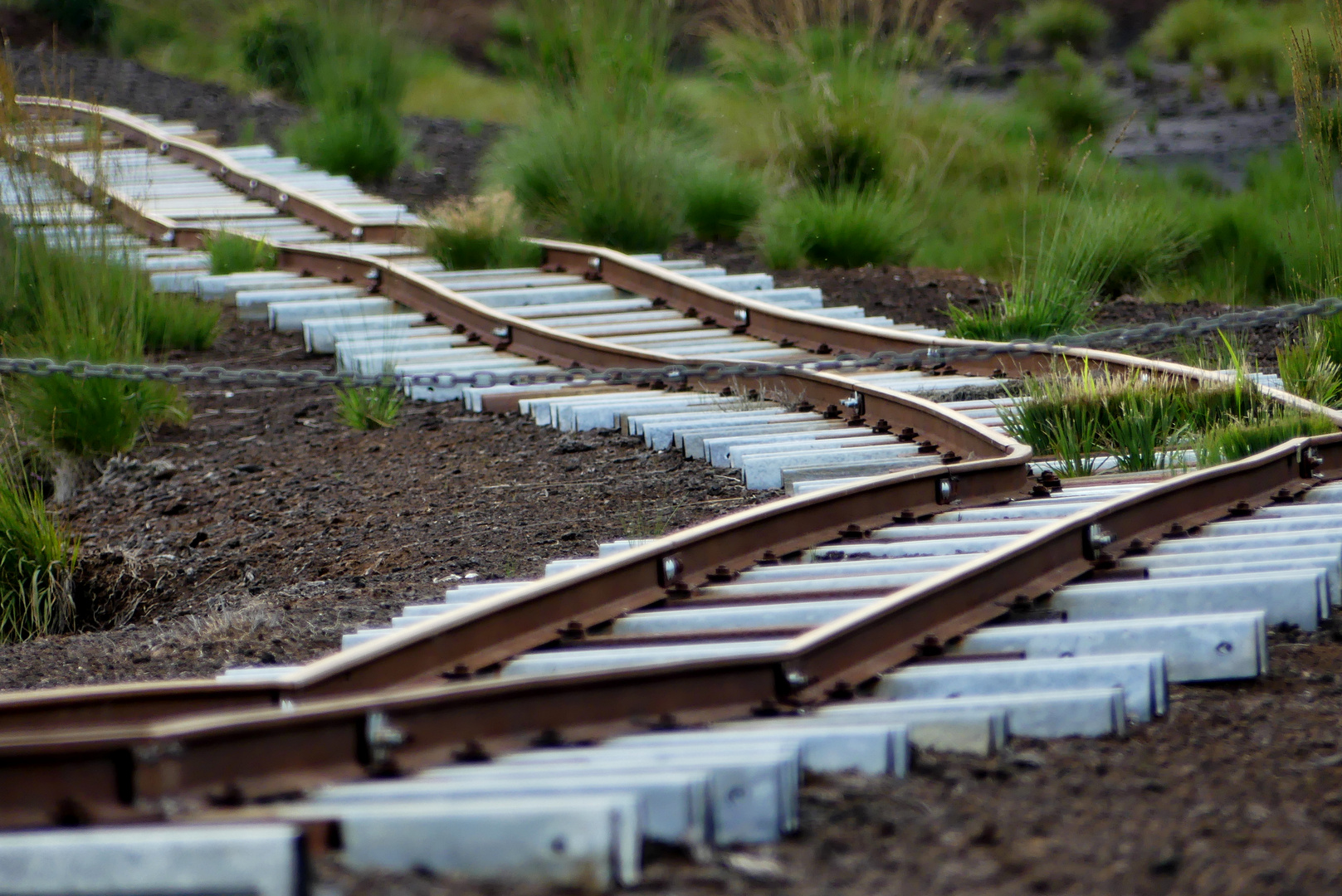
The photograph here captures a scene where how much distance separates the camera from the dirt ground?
450 cm

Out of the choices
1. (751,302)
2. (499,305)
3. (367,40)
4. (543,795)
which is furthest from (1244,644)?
(367,40)

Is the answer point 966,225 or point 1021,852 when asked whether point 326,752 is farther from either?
point 966,225

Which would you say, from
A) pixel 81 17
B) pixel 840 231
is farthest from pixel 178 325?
pixel 81 17

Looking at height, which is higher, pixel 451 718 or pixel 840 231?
pixel 840 231

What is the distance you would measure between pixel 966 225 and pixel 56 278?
24.7 ft

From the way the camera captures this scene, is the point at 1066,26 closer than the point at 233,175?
No

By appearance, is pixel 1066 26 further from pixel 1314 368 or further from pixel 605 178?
pixel 1314 368

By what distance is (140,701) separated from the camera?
2.98m

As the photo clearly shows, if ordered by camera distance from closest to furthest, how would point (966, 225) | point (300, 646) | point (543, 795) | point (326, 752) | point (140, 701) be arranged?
1. point (543, 795)
2. point (326, 752)
3. point (140, 701)
4. point (300, 646)
5. point (966, 225)

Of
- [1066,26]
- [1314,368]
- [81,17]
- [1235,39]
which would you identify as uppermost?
[1066,26]

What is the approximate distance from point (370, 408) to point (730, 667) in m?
4.79

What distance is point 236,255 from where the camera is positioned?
33.3 ft

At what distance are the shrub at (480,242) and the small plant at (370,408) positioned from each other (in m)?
2.40

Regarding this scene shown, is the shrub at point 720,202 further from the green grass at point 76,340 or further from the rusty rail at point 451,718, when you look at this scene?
the rusty rail at point 451,718
